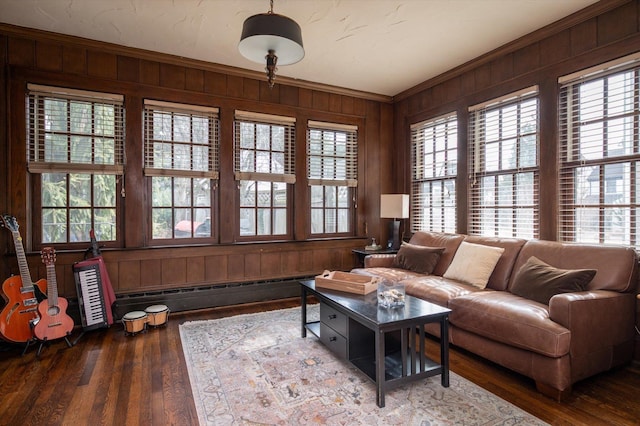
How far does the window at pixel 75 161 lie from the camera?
3314 millimetres

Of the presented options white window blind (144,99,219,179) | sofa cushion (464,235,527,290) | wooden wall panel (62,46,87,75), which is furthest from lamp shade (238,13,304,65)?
sofa cushion (464,235,527,290)

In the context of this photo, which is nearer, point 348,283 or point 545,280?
point 545,280

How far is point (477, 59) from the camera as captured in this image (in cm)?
378

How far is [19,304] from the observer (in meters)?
2.81

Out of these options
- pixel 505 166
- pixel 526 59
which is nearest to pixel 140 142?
pixel 505 166

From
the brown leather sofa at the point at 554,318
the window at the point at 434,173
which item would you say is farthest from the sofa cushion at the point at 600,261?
the window at the point at 434,173

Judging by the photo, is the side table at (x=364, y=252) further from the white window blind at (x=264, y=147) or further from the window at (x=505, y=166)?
the white window blind at (x=264, y=147)

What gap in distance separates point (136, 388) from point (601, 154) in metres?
3.98

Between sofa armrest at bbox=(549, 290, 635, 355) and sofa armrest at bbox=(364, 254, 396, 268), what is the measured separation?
1.93 metres

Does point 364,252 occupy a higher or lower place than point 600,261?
lower

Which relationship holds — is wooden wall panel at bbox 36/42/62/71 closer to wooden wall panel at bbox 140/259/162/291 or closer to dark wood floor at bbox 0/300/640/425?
wooden wall panel at bbox 140/259/162/291

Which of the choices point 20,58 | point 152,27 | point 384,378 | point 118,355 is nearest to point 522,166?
point 384,378

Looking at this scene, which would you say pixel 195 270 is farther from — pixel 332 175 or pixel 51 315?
pixel 332 175

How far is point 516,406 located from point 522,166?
233 centimetres
